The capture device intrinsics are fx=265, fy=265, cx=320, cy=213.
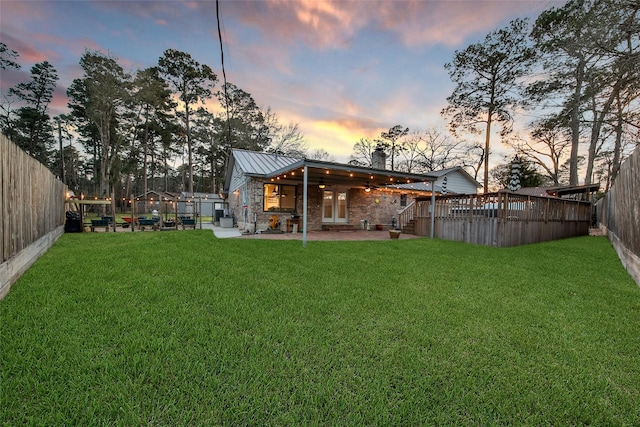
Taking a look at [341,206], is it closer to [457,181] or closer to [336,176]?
[336,176]

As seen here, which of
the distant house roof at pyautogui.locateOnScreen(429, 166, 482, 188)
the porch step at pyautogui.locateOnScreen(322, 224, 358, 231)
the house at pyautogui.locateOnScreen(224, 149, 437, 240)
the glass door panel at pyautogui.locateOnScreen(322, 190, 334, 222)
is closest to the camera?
the house at pyautogui.locateOnScreen(224, 149, 437, 240)

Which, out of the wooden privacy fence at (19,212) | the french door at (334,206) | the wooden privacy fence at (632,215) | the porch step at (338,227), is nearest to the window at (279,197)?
the french door at (334,206)

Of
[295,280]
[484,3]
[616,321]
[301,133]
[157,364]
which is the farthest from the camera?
[301,133]

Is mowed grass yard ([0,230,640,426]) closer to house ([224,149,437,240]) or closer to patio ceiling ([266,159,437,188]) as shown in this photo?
patio ceiling ([266,159,437,188])

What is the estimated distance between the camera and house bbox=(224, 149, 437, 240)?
38.4 ft

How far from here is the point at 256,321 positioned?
2.91 meters

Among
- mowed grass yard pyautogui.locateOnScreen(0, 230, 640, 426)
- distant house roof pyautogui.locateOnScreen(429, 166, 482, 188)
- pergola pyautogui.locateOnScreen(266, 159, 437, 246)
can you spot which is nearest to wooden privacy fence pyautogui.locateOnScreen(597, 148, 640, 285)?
mowed grass yard pyautogui.locateOnScreen(0, 230, 640, 426)

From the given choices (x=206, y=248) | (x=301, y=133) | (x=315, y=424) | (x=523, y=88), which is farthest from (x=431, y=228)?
(x=301, y=133)

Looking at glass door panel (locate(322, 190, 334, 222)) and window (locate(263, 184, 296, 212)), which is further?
glass door panel (locate(322, 190, 334, 222))

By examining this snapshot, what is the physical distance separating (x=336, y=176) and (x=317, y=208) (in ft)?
7.16

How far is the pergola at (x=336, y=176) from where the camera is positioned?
821cm

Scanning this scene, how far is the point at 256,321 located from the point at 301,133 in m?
26.9

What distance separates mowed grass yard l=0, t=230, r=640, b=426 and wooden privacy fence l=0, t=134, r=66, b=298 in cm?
33

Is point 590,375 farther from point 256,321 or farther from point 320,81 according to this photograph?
point 320,81
